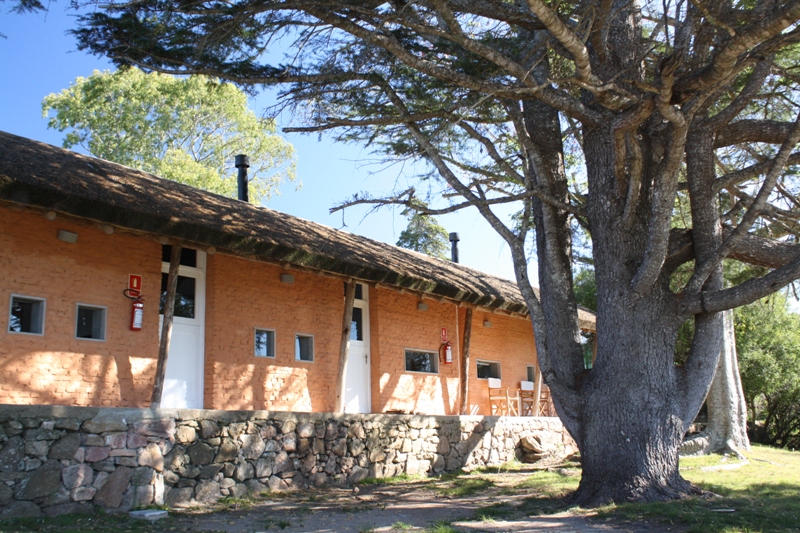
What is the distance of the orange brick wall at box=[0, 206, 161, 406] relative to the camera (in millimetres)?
9445

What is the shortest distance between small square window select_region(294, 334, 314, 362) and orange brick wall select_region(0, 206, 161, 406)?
115 inches

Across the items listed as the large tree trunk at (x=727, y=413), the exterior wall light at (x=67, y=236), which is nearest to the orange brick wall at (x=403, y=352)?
the large tree trunk at (x=727, y=413)

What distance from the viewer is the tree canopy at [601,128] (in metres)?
8.45

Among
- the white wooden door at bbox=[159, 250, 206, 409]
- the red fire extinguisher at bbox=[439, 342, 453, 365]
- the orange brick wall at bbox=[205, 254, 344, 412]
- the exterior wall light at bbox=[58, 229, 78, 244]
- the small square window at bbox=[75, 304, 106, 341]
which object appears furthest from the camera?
the red fire extinguisher at bbox=[439, 342, 453, 365]

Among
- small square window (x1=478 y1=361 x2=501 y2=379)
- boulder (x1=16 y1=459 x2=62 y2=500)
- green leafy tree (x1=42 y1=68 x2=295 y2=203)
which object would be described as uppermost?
green leafy tree (x1=42 y1=68 x2=295 y2=203)

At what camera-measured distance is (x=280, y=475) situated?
35.0 feet

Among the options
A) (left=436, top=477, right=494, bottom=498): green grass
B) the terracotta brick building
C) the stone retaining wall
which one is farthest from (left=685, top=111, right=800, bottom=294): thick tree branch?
the stone retaining wall

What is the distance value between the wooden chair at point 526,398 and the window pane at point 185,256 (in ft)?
28.6

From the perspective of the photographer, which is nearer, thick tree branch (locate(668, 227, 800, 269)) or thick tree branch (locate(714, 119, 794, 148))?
thick tree branch (locate(668, 227, 800, 269))

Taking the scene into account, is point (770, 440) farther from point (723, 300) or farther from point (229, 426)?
point (229, 426)

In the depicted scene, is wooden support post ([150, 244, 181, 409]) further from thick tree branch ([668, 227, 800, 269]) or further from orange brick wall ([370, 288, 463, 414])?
thick tree branch ([668, 227, 800, 269])

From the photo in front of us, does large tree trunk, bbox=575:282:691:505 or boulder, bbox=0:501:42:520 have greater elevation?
large tree trunk, bbox=575:282:691:505

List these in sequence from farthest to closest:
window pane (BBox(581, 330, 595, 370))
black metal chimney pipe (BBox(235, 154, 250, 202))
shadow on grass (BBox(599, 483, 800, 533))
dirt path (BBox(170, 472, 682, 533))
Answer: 1. window pane (BBox(581, 330, 595, 370))
2. black metal chimney pipe (BBox(235, 154, 250, 202))
3. dirt path (BBox(170, 472, 682, 533))
4. shadow on grass (BBox(599, 483, 800, 533))

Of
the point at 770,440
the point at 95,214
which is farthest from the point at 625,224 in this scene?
the point at 770,440
